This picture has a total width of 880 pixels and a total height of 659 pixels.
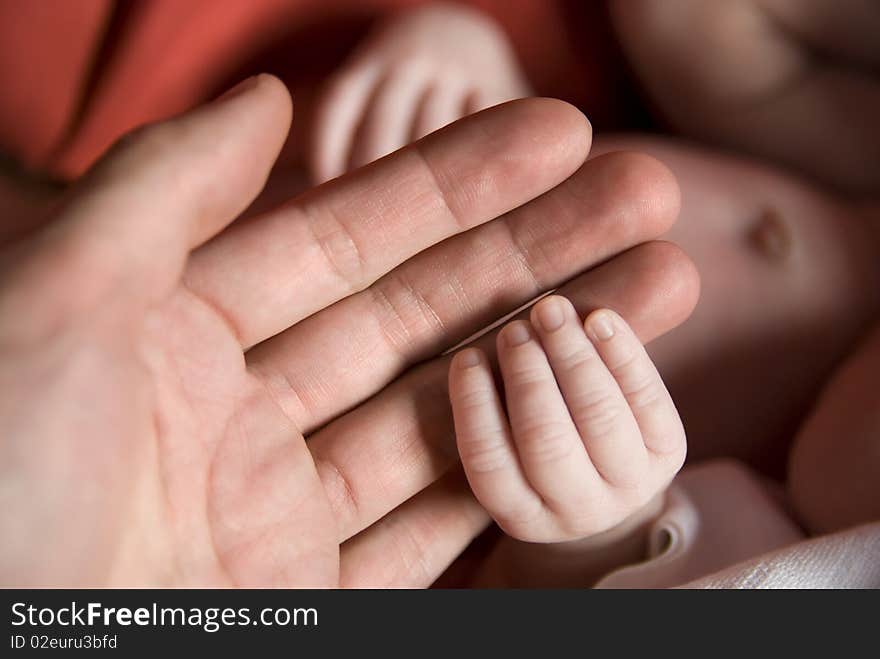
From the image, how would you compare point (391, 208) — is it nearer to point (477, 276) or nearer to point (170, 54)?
point (477, 276)

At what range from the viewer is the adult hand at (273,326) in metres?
0.41

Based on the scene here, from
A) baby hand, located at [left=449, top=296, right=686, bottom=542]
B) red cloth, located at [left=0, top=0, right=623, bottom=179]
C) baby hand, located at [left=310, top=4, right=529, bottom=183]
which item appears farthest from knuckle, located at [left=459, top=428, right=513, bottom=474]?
red cloth, located at [left=0, top=0, right=623, bottom=179]

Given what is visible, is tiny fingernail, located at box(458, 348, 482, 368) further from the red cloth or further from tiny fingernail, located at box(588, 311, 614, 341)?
the red cloth

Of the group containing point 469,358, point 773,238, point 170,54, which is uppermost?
point 170,54

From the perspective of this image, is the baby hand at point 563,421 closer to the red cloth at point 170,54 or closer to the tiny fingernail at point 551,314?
the tiny fingernail at point 551,314

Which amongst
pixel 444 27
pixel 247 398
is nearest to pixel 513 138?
pixel 247 398

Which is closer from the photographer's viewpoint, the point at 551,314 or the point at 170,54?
the point at 551,314

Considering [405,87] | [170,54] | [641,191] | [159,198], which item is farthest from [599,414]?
[170,54]

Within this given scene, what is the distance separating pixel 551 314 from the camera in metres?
0.50

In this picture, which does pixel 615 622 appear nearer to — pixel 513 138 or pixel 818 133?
pixel 513 138

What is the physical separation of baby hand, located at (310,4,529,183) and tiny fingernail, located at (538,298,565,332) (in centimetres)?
29

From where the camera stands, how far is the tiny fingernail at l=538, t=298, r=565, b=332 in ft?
1.64

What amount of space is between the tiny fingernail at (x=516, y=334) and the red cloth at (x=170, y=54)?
18.2 inches

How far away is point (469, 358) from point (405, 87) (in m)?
0.33
